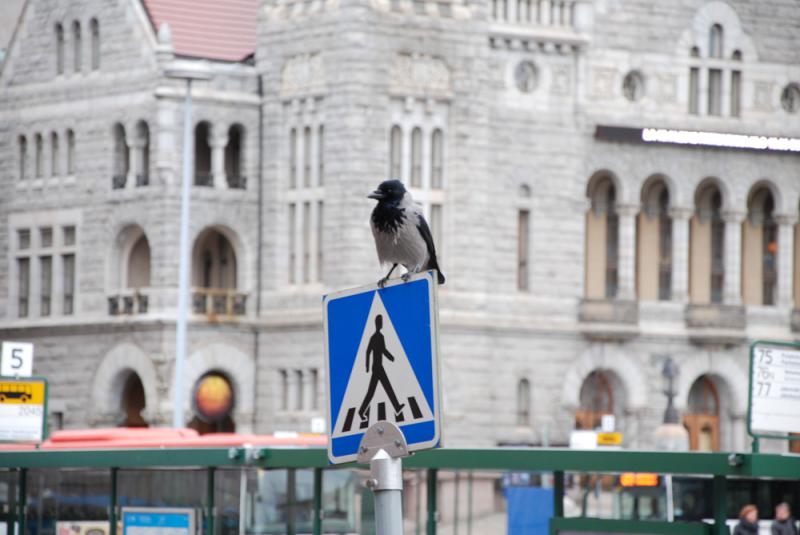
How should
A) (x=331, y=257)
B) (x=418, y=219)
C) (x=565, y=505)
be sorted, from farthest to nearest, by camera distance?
(x=331, y=257) → (x=565, y=505) → (x=418, y=219)

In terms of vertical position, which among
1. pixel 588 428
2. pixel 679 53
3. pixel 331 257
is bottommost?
pixel 588 428

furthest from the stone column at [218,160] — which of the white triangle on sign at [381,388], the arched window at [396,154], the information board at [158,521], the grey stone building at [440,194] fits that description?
the white triangle on sign at [381,388]

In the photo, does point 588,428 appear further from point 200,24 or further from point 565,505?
point 565,505

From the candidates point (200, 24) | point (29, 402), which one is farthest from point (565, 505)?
point (200, 24)

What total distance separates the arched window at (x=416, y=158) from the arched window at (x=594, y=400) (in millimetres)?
6868

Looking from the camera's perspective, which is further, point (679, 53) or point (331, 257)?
point (679, 53)

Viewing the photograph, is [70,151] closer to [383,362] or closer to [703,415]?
[703,415]

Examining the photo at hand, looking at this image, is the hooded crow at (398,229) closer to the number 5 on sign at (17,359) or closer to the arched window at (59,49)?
the number 5 on sign at (17,359)

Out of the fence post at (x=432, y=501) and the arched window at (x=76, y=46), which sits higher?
the arched window at (x=76, y=46)

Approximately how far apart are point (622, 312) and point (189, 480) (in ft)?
121

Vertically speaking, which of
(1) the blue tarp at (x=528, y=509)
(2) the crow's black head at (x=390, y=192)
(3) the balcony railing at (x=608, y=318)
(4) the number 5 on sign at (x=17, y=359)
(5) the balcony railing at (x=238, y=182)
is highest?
(5) the balcony railing at (x=238, y=182)

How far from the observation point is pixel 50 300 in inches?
2248

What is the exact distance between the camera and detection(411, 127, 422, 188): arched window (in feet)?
176

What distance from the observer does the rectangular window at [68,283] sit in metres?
56.7
